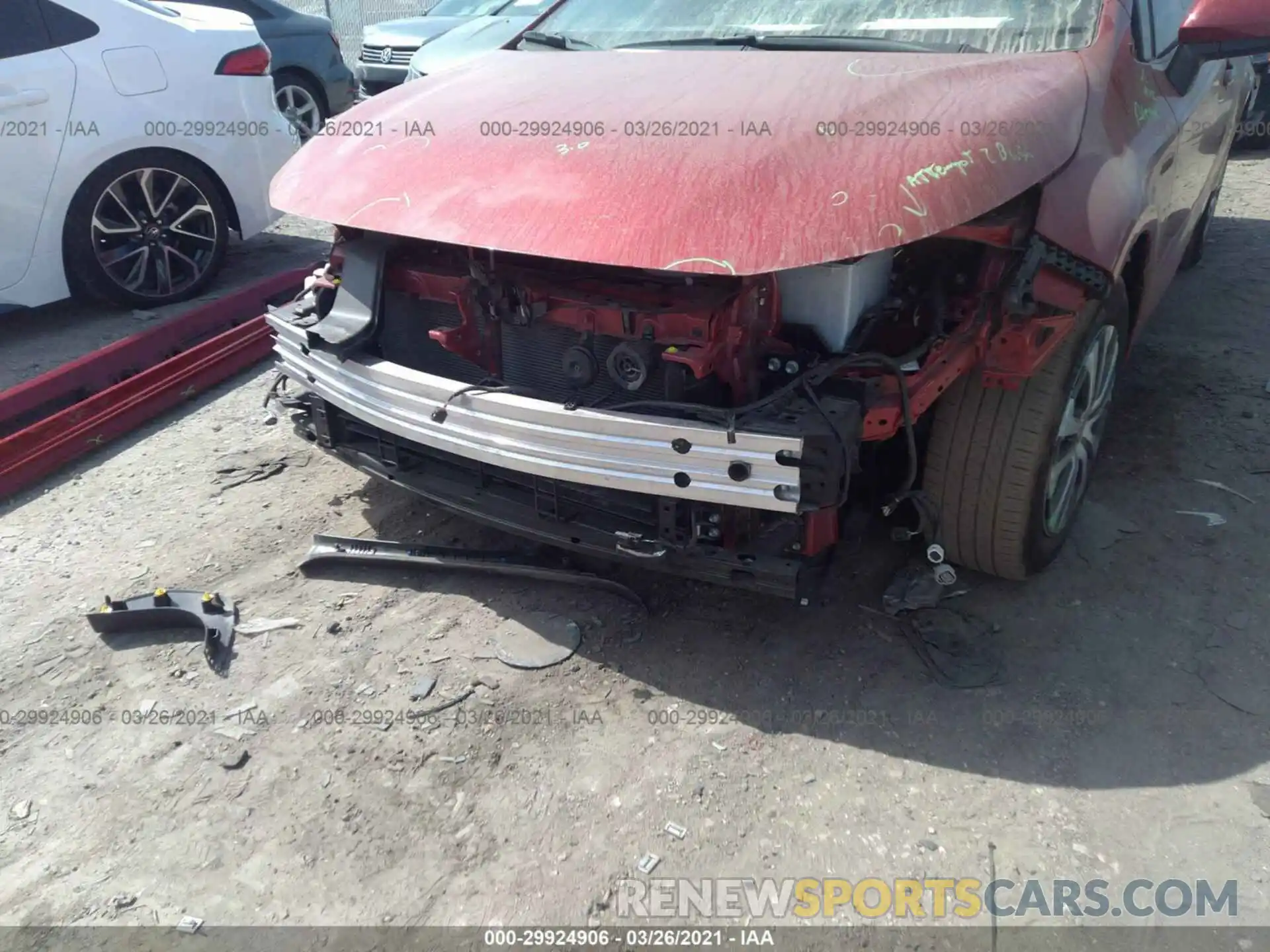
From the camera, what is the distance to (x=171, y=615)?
9.46 ft

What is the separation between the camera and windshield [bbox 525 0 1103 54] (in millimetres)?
2691

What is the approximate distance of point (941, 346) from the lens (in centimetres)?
238

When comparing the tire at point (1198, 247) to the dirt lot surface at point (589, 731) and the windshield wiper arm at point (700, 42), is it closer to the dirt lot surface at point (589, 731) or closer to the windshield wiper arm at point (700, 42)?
the dirt lot surface at point (589, 731)

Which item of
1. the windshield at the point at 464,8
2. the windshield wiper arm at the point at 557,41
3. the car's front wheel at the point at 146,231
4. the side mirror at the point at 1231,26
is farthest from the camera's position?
the windshield at the point at 464,8

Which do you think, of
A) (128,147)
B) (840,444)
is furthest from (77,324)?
(840,444)

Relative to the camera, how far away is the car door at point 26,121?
4.68m

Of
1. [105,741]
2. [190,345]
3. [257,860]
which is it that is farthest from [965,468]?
[190,345]

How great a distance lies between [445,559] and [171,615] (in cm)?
86

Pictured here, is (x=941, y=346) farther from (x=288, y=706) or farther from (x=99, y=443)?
(x=99, y=443)

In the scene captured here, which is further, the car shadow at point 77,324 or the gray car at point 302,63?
the gray car at point 302,63

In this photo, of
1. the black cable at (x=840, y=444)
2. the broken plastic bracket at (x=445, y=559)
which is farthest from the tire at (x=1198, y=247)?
the broken plastic bracket at (x=445, y=559)

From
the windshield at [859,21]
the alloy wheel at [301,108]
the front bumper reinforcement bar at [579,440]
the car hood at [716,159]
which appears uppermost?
the windshield at [859,21]

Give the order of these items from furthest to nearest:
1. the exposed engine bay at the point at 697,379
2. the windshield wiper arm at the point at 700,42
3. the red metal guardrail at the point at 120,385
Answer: the red metal guardrail at the point at 120,385, the windshield wiper arm at the point at 700,42, the exposed engine bay at the point at 697,379

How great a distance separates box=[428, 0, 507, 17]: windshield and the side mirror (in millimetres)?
7920
